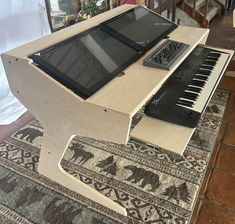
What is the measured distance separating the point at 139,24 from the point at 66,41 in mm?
604

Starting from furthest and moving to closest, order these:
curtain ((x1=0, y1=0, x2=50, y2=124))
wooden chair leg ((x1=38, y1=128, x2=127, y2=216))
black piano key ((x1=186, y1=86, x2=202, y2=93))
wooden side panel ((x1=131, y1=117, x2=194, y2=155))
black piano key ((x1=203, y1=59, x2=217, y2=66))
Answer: curtain ((x1=0, y1=0, x2=50, y2=124)), black piano key ((x1=203, y1=59, x2=217, y2=66)), black piano key ((x1=186, y1=86, x2=202, y2=93)), wooden chair leg ((x1=38, y1=128, x2=127, y2=216)), wooden side panel ((x1=131, y1=117, x2=194, y2=155))

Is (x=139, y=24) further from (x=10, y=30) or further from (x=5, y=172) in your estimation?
(x=5, y=172)

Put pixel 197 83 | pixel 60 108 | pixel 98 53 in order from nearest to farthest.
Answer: pixel 60 108
pixel 98 53
pixel 197 83

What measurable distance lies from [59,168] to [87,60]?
63 cm

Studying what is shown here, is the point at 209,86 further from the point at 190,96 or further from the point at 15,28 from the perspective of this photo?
the point at 15,28

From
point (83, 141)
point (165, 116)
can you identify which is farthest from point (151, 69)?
point (83, 141)

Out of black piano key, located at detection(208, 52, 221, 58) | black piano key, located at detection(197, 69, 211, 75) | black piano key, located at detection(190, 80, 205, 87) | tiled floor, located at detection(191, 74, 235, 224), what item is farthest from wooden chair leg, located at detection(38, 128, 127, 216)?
black piano key, located at detection(208, 52, 221, 58)

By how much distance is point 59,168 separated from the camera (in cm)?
158

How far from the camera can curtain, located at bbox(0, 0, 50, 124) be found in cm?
217

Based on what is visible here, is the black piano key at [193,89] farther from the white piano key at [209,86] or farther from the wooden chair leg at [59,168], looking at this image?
the wooden chair leg at [59,168]

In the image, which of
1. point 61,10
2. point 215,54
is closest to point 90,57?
point 215,54

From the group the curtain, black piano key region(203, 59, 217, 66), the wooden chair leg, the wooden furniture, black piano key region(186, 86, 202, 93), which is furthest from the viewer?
the curtain

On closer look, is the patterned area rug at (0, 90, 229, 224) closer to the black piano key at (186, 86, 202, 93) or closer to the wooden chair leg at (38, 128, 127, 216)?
the wooden chair leg at (38, 128, 127, 216)

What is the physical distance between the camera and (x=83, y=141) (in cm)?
203
